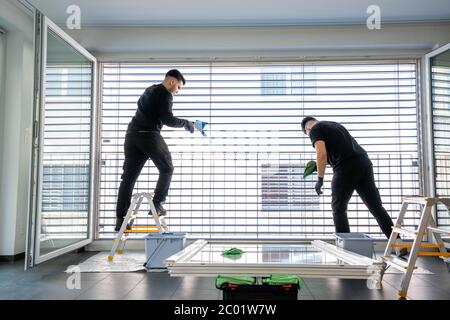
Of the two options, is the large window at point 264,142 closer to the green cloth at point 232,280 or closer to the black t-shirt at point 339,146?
the black t-shirt at point 339,146

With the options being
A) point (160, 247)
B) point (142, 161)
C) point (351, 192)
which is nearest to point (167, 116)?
point (142, 161)

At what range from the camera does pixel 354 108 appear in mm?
4977

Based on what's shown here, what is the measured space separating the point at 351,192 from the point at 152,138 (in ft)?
6.53

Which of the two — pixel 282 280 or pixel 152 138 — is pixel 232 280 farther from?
pixel 152 138

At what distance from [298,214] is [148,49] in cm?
282

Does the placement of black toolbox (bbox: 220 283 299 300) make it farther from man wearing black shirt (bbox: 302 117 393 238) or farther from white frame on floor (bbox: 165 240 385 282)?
man wearing black shirt (bbox: 302 117 393 238)

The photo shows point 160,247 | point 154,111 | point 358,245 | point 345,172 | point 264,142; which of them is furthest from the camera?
point 264,142

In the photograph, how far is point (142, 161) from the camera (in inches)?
162

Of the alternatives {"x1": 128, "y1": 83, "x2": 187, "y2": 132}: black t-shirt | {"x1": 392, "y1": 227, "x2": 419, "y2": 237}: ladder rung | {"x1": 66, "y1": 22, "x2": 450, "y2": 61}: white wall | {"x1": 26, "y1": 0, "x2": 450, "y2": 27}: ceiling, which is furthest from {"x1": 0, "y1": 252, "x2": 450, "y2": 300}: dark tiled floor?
{"x1": 26, "y1": 0, "x2": 450, "y2": 27}: ceiling

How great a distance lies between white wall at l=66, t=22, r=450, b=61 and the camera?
4734mm

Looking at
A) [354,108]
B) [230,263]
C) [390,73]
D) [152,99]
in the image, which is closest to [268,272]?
[230,263]

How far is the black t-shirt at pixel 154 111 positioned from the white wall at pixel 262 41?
4.06ft

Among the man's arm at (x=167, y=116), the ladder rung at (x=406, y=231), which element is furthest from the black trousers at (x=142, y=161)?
the ladder rung at (x=406, y=231)

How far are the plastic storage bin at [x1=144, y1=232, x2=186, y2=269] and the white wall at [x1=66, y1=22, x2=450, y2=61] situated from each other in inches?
97.2
